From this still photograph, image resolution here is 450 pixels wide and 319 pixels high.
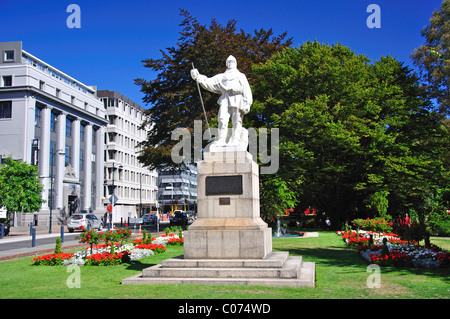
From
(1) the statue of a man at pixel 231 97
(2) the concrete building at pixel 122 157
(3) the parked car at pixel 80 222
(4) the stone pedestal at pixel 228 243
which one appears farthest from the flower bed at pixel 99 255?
(2) the concrete building at pixel 122 157

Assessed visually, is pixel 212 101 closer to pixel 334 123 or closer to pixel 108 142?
pixel 334 123

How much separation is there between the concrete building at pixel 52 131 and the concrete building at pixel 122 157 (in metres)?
11.6

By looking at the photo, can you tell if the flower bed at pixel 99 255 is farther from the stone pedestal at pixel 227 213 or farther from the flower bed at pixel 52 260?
the stone pedestal at pixel 227 213

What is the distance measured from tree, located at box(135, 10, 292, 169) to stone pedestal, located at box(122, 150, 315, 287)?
65.4 feet

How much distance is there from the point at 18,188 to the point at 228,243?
3282 cm

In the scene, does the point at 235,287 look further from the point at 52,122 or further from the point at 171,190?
the point at 171,190

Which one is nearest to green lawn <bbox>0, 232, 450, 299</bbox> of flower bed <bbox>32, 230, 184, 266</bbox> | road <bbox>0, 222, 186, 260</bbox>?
flower bed <bbox>32, 230, 184, 266</bbox>

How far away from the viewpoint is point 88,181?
67375 mm

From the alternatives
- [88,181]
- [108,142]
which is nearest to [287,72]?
[88,181]

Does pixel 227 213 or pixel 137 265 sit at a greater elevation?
pixel 227 213

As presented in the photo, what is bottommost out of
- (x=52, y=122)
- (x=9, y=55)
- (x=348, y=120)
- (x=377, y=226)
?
(x=377, y=226)

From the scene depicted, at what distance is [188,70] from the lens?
36000 millimetres

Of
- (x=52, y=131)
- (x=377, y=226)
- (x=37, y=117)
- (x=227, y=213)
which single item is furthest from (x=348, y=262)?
(x=52, y=131)
